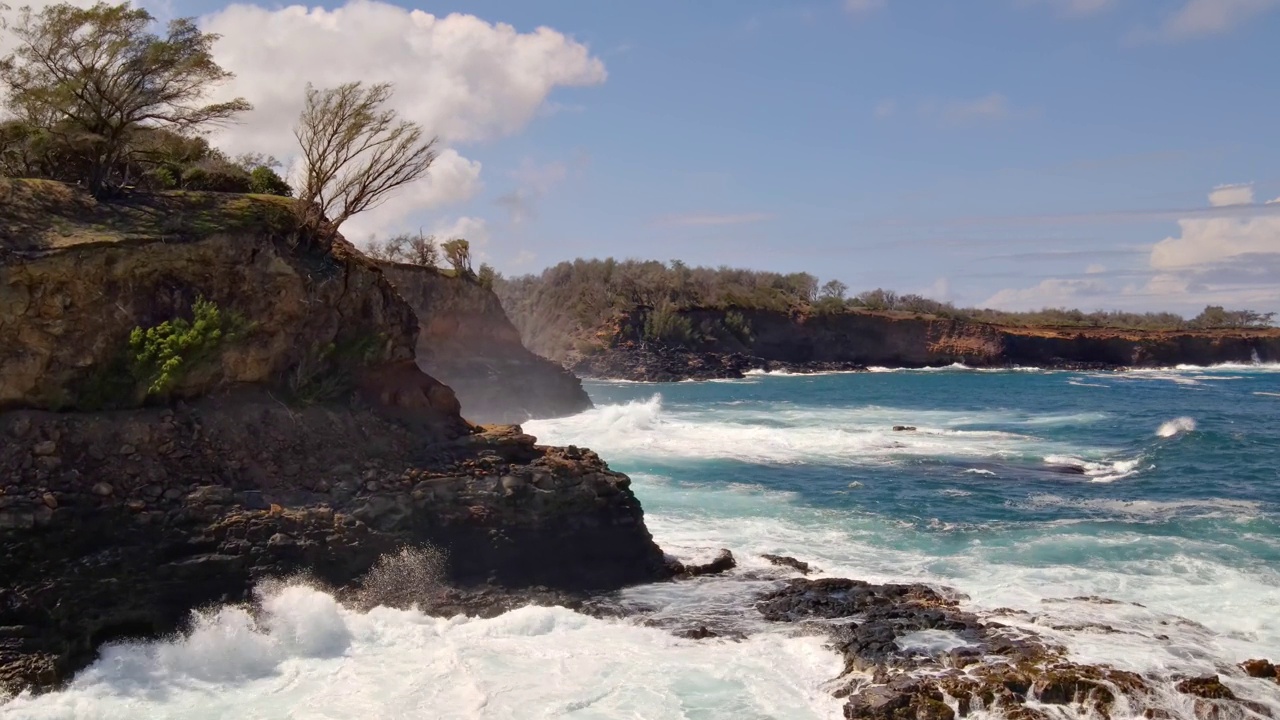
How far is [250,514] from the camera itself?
12875 mm

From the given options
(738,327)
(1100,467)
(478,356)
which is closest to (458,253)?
(478,356)

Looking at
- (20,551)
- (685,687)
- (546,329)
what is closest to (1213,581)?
(685,687)

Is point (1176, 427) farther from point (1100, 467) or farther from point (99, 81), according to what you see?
point (99, 81)

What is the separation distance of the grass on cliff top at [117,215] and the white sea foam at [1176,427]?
30790 millimetres

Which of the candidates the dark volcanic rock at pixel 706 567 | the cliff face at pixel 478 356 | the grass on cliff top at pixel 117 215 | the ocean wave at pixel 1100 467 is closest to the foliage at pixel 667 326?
the cliff face at pixel 478 356

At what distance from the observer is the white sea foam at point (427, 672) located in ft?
34.5

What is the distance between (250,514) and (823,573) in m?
9.02

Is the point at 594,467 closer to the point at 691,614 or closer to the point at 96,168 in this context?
the point at 691,614

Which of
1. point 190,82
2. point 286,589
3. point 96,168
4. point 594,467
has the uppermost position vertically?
point 190,82

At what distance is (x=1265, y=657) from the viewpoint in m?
12.1

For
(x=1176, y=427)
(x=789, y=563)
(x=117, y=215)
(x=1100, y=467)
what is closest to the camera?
(x=117, y=215)

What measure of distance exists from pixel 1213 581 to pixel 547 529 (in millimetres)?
10836

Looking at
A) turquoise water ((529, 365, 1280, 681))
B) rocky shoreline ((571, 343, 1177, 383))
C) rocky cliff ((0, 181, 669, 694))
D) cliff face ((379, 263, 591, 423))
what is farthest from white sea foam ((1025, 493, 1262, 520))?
rocky shoreline ((571, 343, 1177, 383))

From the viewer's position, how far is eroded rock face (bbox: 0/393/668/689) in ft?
37.7
